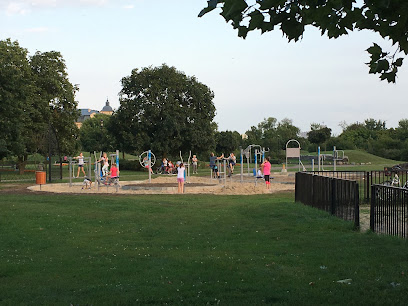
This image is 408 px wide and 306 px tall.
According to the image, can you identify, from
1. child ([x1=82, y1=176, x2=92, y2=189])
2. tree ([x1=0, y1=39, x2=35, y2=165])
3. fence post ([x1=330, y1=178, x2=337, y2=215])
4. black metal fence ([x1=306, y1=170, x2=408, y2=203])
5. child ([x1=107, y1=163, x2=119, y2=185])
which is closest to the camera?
fence post ([x1=330, y1=178, x2=337, y2=215])

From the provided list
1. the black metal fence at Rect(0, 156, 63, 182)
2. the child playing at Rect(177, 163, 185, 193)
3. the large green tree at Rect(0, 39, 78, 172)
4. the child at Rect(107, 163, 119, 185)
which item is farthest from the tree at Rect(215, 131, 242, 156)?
the child playing at Rect(177, 163, 185, 193)

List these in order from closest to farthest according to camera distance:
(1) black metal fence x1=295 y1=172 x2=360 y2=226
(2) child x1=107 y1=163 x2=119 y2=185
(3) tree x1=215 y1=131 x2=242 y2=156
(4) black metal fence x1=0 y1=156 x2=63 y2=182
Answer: (1) black metal fence x1=295 y1=172 x2=360 y2=226
(2) child x1=107 y1=163 x2=119 y2=185
(4) black metal fence x1=0 y1=156 x2=63 y2=182
(3) tree x1=215 y1=131 x2=242 y2=156

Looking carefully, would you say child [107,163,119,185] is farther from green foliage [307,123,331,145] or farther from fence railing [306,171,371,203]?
green foliage [307,123,331,145]

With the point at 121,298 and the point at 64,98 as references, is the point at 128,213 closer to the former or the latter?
the point at 121,298

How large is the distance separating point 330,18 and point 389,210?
6.45m

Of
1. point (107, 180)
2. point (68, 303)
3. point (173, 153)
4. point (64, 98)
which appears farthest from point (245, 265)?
point (173, 153)

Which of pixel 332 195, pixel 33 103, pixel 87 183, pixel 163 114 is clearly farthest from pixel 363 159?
pixel 332 195

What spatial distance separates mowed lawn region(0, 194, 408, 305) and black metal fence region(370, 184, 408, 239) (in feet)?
1.65

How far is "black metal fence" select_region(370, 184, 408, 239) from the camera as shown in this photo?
10826 millimetres

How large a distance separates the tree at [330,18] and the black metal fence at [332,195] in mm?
6681

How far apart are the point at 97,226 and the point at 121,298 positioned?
7625mm

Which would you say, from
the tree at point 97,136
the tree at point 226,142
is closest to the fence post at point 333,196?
the tree at point 97,136

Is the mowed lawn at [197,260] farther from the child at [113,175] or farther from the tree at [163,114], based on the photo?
the tree at [163,114]

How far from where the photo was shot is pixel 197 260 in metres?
8.91
